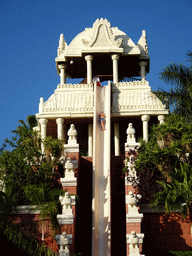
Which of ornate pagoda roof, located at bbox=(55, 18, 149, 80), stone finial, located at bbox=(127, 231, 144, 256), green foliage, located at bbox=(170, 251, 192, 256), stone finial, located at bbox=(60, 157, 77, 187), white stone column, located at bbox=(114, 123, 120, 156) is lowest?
green foliage, located at bbox=(170, 251, 192, 256)

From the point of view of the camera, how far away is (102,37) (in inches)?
1139

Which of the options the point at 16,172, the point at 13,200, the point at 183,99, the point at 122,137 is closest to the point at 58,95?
the point at 122,137

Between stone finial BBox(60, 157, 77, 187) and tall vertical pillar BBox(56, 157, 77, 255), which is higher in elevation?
stone finial BBox(60, 157, 77, 187)

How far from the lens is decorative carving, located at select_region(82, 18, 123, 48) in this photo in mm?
28656

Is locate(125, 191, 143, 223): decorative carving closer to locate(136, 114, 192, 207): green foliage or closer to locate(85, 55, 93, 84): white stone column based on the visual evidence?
locate(136, 114, 192, 207): green foliage

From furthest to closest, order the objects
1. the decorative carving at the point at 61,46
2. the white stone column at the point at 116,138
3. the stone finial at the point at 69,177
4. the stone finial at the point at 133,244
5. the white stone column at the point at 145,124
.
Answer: the decorative carving at the point at 61,46
the white stone column at the point at 116,138
the white stone column at the point at 145,124
the stone finial at the point at 69,177
the stone finial at the point at 133,244

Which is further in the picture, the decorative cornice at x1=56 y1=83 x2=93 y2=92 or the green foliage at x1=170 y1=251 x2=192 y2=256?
the decorative cornice at x1=56 y1=83 x2=93 y2=92

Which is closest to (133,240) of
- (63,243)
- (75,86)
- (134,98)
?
(63,243)

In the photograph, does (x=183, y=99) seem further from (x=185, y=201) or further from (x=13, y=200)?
(x=13, y=200)

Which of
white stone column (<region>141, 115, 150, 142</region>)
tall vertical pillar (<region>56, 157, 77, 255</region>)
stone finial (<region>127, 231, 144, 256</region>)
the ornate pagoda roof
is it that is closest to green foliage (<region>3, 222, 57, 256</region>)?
tall vertical pillar (<region>56, 157, 77, 255</region>)

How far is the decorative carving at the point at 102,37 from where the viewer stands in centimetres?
2866

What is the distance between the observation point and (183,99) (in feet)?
74.7

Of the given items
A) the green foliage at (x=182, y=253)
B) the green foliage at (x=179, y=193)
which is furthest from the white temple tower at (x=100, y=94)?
the green foliage at (x=182, y=253)

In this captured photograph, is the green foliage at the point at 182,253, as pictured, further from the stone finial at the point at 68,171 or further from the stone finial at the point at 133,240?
the stone finial at the point at 68,171
